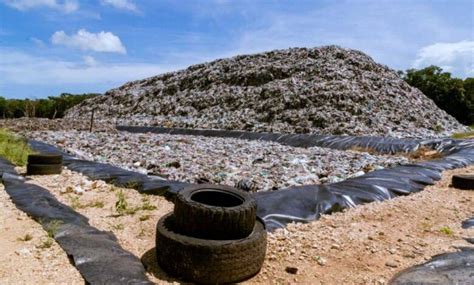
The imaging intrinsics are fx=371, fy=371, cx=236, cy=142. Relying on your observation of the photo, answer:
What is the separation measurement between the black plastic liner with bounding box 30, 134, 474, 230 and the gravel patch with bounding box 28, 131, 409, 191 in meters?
0.70

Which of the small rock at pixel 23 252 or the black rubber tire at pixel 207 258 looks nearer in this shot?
the black rubber tire at pixel 207 258

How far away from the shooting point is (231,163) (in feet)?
22.2

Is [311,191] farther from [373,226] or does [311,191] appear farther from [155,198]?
[155,198]

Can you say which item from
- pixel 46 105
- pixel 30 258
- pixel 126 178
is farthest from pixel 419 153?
pixel 46 105

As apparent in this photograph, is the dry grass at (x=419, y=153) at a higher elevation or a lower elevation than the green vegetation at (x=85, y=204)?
higher

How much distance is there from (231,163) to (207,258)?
4.34 m

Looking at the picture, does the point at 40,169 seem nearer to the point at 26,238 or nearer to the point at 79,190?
the point at 79,190

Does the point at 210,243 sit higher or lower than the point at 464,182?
lower

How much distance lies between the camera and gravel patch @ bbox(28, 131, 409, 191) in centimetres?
545

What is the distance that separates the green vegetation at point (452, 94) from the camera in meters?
20.5

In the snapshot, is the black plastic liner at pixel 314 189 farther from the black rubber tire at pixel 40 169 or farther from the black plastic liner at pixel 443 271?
the black plastic liner at pixel 443 271

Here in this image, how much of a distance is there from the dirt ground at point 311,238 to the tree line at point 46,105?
23533 mm

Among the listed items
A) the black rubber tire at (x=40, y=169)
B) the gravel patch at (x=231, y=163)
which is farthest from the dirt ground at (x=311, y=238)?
the gravel patch at (x=231, y=163)

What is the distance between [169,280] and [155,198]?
188cm
